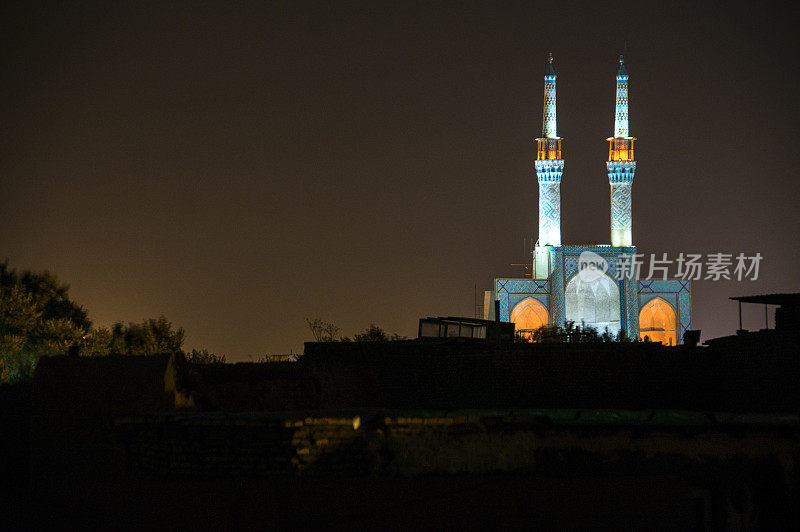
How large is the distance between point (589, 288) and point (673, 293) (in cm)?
345

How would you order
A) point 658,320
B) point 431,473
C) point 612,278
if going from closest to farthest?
1. point 431,473
2. point 612,278
3. point 658,320

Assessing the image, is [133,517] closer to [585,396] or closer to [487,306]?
[585,396]

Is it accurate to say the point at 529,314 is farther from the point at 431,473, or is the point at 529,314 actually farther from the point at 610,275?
the point at 431,473

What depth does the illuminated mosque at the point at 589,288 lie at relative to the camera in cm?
4303

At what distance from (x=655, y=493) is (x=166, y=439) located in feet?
11.6

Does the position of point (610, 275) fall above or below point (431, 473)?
above

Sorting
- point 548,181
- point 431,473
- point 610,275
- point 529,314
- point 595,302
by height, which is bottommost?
point 431,473

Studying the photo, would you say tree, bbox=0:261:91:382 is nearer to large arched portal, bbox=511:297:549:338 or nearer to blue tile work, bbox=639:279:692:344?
large arched portal, bbox=511:297:549:338

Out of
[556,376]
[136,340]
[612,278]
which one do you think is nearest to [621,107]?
[612,278]

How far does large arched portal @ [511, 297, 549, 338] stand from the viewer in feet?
141

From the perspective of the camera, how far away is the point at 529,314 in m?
43.2

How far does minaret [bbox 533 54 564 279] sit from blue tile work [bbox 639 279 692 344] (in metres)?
3.88

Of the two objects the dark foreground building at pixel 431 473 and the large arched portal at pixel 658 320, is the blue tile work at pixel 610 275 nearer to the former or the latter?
the large arched portal at pixel 658 320

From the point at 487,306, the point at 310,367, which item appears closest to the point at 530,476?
the point at 310,367
